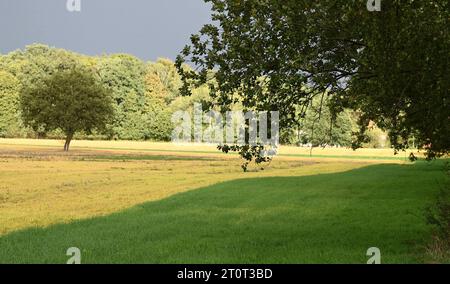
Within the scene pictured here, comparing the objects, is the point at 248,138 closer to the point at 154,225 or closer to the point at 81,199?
the point at 154,225

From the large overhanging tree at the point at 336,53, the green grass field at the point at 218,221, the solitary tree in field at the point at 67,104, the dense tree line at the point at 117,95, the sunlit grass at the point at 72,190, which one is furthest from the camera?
the dense tree line at the point at 117,95

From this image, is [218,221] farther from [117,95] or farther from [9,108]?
[9,108]

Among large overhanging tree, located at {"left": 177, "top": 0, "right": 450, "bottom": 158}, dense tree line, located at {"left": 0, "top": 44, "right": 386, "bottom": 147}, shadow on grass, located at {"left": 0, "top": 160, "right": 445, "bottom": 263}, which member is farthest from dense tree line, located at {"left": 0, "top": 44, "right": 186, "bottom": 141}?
large overhanging tree, located at {"left": 177, "top": 0, "right": 450, "bottom": 158}

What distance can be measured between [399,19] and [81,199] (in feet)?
80.2

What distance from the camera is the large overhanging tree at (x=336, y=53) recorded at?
12.9 metres

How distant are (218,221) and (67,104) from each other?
231ft

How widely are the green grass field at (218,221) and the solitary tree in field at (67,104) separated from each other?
46.6 metres

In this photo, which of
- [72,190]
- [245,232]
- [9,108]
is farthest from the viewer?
[9,108]

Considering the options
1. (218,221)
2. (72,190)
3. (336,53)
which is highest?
(336,53)

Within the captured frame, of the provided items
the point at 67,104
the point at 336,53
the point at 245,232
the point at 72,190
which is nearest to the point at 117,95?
the point at 67,104

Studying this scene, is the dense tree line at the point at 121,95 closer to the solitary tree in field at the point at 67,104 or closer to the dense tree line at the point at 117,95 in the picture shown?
the dense tree line at the point at 117,95

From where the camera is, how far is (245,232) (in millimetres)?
20750

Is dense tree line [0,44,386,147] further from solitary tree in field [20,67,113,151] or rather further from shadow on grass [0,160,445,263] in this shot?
shadow on grass [0,160,445,263]

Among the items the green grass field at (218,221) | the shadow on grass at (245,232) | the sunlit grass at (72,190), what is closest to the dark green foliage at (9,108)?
the sunlit grass at (72,190)
